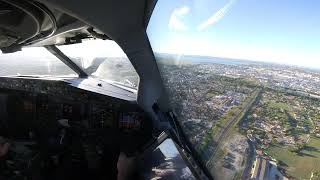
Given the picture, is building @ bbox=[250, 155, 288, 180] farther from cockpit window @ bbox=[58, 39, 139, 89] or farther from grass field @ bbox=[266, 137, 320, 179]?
cockpit window @ bbox=[58, 39, 139, 89]

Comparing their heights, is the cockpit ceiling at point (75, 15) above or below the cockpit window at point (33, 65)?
above

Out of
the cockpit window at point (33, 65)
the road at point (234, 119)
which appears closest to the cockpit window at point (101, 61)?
the cockpit window at point (33, 65)

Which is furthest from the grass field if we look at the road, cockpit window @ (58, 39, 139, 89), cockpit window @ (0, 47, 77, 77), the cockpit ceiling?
cockpit window @ (0, 47, 77, 77)

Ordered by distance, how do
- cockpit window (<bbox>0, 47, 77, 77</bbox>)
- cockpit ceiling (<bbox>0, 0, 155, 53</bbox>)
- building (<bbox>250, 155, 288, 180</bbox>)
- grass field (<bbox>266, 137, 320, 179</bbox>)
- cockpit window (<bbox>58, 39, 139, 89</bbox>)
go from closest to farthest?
grass field (<bbox>266, 137, 320, 179</bbox>) < building (<bbox>250, 155, 288, 180</bbox>) < cockpit ceiling (<bbox>0, 0, 155, 53</bbox>) < cockpit window (<bbox>58, 39, 139, 89</bbox>) < cockpit window (<bbox>0, 47, 77, 77</bbox>)

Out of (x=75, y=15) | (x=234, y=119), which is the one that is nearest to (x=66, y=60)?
(x=75, y=15)

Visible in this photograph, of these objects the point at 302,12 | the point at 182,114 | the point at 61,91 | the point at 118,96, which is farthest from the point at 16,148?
the point at 302,12

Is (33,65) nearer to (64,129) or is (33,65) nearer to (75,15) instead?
(64,129)

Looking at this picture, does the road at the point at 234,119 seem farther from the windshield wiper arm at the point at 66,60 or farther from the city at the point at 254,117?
the windshield wiper arm at the point at 66,60
